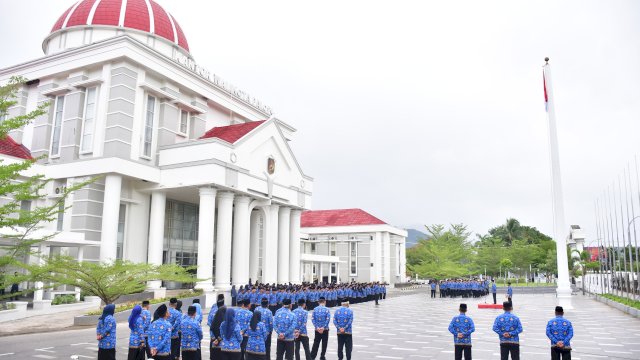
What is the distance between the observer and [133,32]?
32344 millimetres

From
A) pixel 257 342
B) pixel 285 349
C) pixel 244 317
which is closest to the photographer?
pixel 257 342

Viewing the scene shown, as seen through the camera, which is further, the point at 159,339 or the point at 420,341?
the point at 420,341

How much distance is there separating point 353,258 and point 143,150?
37113 mm

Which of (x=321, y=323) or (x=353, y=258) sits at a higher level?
(x=353, y=258)

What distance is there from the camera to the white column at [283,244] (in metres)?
34.4

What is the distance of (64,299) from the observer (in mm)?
22250

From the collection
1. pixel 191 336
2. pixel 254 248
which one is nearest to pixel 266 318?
pixel 191 336

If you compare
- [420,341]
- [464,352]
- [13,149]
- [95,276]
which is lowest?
[420,341]

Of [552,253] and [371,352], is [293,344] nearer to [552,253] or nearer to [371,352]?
[371,352]

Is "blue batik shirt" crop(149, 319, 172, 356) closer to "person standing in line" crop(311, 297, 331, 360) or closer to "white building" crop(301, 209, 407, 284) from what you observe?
"person standing in line" crop(311, 297, 331, 360)


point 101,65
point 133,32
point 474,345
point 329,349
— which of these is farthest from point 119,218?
point 474,345

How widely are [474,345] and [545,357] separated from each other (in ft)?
7.48

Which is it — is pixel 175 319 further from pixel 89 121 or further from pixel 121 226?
pixel 89 121

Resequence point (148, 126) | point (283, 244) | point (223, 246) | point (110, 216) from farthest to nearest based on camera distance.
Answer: point (283, 244), point (148, 126), point (223, 246), point (110, 216)
